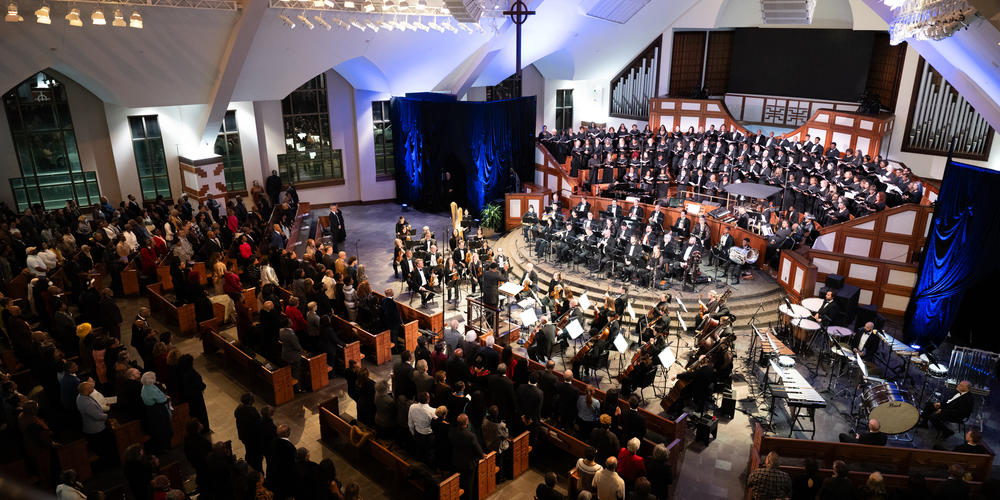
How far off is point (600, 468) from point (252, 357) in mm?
5578

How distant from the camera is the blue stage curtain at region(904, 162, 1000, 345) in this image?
33.4 ft

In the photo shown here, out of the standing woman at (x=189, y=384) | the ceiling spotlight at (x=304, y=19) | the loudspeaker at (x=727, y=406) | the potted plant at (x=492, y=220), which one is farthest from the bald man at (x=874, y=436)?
the ceiling spotlight at (x=304, y=19)

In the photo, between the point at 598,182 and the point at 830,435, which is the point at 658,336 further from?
the point at 598,182

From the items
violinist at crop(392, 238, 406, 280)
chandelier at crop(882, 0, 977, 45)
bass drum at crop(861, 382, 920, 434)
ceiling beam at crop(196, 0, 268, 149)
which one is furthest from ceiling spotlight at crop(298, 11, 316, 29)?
bass drum at crop(861, 382, 920, 434)

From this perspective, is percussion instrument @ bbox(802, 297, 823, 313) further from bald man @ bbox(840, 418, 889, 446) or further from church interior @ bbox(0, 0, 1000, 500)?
bald man @ bbox(840, 418, 889, 446)

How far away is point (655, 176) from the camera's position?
60.1 feet

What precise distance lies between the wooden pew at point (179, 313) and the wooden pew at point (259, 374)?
42.6 inches

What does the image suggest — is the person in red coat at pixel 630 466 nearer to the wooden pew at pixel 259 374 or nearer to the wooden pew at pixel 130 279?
the wooden pew at pixel 259 374

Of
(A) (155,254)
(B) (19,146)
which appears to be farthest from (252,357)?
(B) (19,146)

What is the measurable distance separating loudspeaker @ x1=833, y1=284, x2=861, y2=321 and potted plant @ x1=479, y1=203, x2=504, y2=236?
9.07 meters

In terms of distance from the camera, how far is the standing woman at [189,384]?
7.92 meters

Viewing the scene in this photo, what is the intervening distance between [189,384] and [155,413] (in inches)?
21.1

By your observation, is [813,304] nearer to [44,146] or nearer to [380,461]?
[380,461]

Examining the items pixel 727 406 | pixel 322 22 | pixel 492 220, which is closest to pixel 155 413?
pixel 727 406
